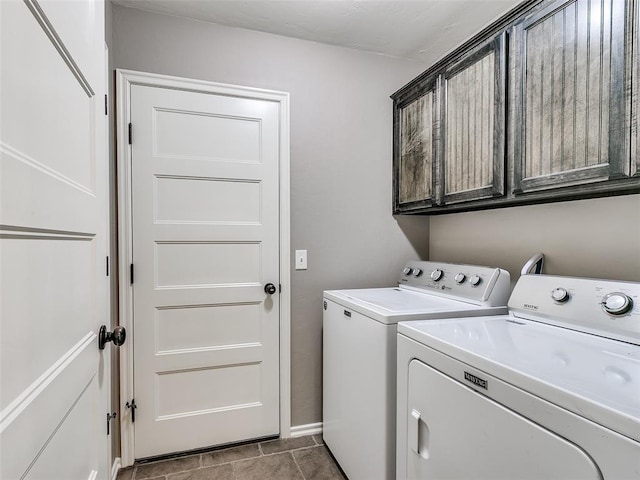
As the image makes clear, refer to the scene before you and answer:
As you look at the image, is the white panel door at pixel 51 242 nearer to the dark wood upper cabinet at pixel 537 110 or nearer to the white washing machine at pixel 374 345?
the white washing machine at pixel 374 345

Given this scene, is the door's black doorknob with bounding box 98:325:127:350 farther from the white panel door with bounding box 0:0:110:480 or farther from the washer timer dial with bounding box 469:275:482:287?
the washer timer dial with bounding box 469:275:482:287

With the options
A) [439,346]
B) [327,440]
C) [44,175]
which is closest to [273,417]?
[327,440]

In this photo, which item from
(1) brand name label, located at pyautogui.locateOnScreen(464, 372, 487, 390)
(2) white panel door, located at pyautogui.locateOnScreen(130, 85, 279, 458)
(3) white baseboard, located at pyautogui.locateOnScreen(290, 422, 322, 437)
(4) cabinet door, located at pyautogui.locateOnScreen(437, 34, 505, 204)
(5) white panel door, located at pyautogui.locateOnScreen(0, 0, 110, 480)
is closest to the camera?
(5) white panel door, located at pyautogui.locateOnScreen(0, 0, 110, 480)

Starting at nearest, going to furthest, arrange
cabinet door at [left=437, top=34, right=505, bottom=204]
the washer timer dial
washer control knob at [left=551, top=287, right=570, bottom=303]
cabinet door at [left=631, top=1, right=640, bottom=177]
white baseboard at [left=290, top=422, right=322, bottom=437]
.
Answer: cabinet door at [left=631, top=1, right=640, bottom=177]
washer control knob at [left=551, top=287, right=570, bottom=303]
cabinet door at [left=437, top=34, right=505, bottom=204]
the washer timer dial
white baseboard at [left=290, top=422, right=322, bottom=437]

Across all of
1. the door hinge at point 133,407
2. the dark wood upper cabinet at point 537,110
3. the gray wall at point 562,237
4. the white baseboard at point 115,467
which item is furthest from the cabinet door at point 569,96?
the white baseboard at point 115,467

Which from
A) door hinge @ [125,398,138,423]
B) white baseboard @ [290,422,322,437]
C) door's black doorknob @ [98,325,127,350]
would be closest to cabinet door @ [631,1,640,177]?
door's black doorknob @ [98,325,127,350]

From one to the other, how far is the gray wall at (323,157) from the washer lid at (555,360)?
98 centimetres

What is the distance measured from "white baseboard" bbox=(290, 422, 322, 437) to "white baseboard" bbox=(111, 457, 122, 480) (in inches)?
37.3

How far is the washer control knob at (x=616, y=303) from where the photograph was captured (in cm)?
108

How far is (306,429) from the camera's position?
2.18 metres

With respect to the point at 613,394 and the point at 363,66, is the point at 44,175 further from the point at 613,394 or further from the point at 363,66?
the point at 363,66

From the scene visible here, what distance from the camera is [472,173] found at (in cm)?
167

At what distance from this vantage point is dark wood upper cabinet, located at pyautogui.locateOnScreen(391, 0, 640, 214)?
109 cm

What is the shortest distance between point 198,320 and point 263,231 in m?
0.64
